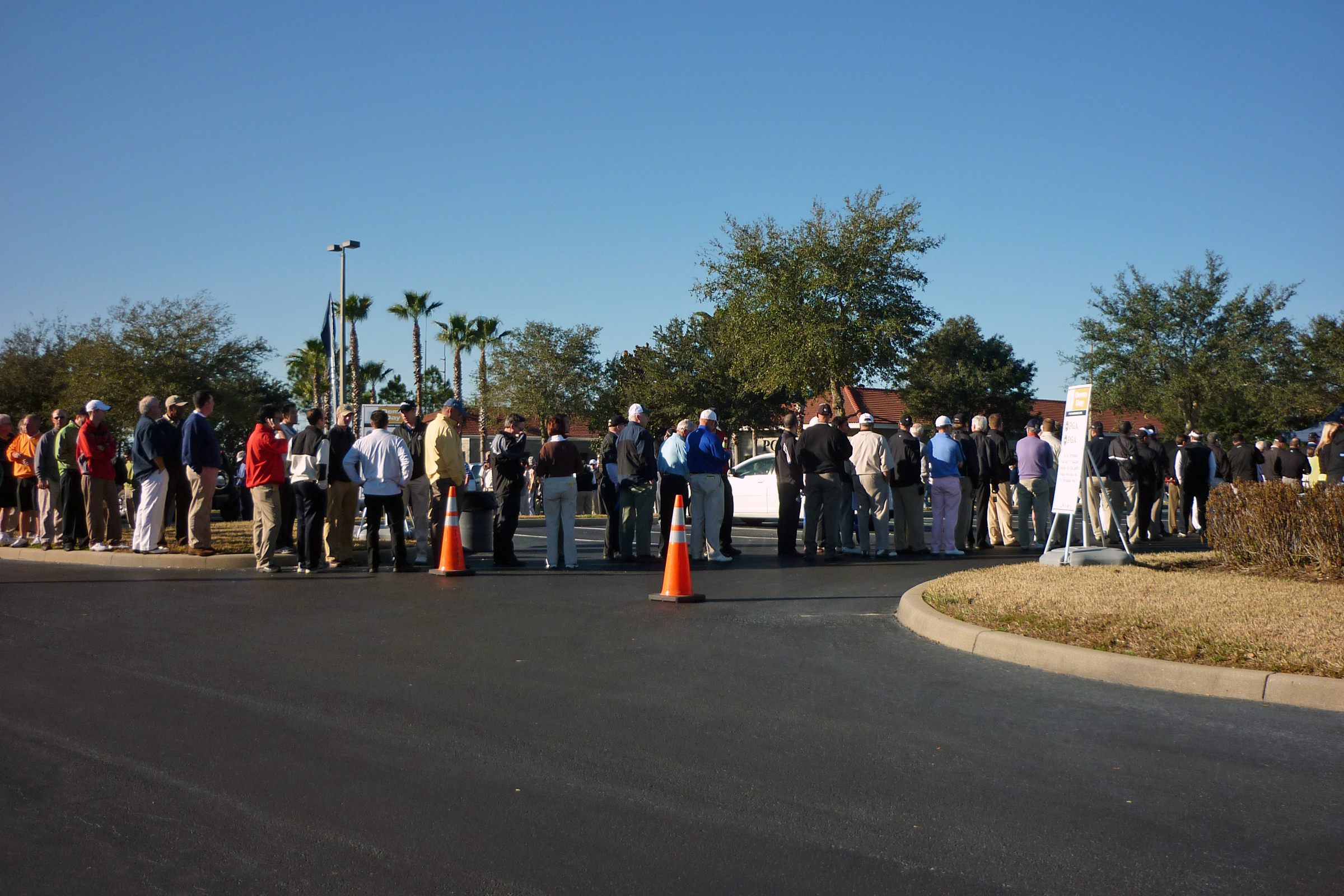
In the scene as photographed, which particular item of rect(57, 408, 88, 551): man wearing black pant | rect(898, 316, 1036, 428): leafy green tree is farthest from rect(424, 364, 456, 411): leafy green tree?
rect(57, 408, 88, 551): man wearing black pant

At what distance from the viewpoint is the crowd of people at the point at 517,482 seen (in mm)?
12031

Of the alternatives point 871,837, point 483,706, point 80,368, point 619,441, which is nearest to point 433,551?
point 619,441

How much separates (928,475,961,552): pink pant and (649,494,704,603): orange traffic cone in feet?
19.0

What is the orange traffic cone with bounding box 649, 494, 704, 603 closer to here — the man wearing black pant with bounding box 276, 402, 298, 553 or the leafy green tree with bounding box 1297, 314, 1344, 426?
the man wearing black pant with bounding box 276, 402, 298, 553

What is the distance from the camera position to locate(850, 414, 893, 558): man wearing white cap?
1429cm

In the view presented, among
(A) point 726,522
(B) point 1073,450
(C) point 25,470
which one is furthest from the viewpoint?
(A) point 726,522

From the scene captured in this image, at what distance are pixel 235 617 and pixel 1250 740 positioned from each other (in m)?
7.25

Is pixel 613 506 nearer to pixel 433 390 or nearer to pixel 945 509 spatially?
pixel 945 509

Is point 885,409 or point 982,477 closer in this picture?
point 982,477

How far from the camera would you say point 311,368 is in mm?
70688

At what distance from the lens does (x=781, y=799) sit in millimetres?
4316

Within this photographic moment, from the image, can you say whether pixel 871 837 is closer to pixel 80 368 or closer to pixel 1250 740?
pixel 1250 740

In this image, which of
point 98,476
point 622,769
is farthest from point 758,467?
point 622,769

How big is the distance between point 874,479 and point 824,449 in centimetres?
111
